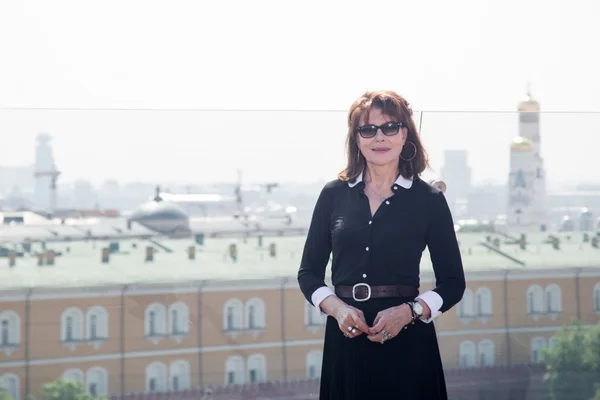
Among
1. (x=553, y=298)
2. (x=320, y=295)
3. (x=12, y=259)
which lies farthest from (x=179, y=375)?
(x=553, y=298)

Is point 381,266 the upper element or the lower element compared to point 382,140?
lower

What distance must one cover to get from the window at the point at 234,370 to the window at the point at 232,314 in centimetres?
12

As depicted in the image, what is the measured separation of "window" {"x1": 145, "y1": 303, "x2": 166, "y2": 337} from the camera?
3.56 meters

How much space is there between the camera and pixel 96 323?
353 cm

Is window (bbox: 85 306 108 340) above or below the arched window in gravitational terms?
above

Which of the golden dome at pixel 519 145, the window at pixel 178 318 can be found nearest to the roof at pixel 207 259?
the window at pixel 178 318

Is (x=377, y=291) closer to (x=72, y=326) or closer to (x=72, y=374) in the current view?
(x=72, y=326)

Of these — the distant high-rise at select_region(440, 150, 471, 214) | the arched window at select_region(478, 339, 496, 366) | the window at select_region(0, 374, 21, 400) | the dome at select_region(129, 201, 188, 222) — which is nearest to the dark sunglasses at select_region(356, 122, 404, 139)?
the dome at select_region(129, 201, 188, 222)

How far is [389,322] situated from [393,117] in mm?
→ 552

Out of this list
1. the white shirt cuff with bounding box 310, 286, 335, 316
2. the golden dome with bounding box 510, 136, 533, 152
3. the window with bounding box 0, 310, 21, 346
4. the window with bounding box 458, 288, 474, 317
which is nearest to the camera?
the white shirt cuff with bounding box 310, 286, 335, 316

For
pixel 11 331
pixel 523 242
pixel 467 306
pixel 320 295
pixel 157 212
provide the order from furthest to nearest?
pixel 523 242 < pixel 467 306 < pixel 11 331 < pixel 157 212 < pixel 320 295

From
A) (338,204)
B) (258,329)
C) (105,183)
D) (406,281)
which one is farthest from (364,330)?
(105,183)

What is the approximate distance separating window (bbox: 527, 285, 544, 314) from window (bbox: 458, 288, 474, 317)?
239 mm

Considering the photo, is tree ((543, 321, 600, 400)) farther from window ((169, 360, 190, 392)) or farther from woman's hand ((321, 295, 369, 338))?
woman's hand ((321, 295, 369, 338))
